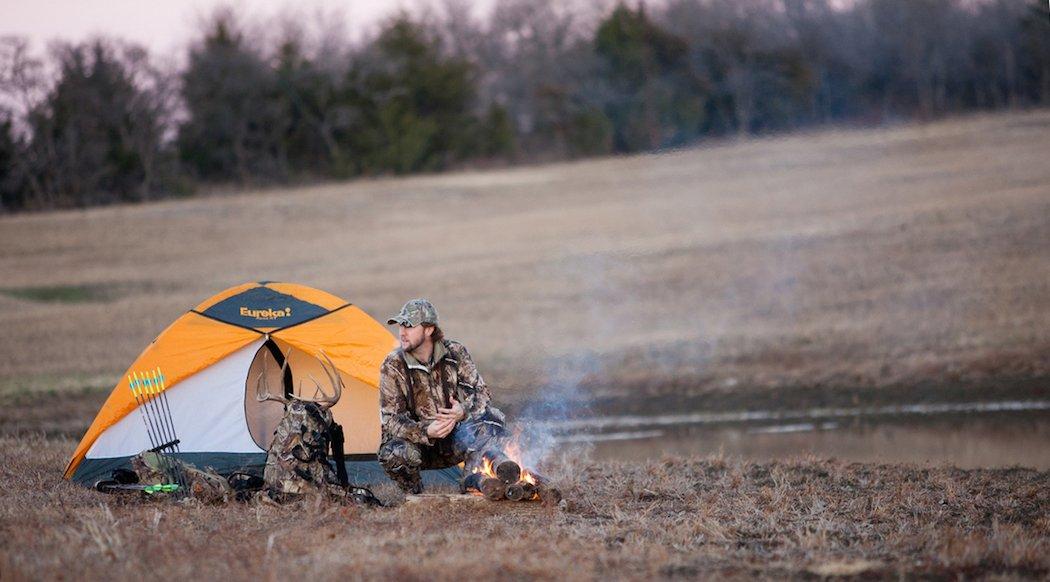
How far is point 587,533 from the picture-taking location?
7.60 metres

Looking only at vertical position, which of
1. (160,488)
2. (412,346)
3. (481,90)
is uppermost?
(481,90)

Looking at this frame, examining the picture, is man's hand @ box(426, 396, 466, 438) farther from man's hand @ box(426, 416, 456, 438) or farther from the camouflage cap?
the camouflage cap

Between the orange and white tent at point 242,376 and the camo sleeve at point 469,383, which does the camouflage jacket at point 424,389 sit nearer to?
Result: the camo sleeve at point 469,383

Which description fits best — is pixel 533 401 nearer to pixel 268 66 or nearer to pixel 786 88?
pixel 786 88

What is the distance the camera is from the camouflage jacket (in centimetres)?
888

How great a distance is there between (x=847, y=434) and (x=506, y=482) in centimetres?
742

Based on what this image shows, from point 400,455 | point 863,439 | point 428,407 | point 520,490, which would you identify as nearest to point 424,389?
point 428,407

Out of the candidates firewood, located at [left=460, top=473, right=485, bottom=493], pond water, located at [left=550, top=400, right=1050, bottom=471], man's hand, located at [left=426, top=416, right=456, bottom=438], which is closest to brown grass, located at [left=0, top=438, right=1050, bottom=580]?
firewood, located at [left=460, top=473, right=485, bottom=493]

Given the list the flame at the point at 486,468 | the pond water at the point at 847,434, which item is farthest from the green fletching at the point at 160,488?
the pond water at the point at 847,434

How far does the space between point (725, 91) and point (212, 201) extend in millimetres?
16453

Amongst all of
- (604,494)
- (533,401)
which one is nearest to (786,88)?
(533,401)

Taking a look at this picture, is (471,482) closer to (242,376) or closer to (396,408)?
(396,408)

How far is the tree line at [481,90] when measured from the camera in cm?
3200

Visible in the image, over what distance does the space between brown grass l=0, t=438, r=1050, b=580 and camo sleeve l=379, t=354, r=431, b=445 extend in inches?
25.5
